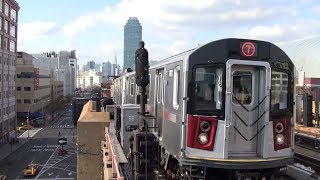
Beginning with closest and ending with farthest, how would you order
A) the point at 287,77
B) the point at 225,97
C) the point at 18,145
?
the point at 225,97 < the point at 287,77 < the point at 18,145

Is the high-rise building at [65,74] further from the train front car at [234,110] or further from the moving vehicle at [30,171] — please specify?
the train front car at [234,110]

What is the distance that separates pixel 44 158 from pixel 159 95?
52.5 meters

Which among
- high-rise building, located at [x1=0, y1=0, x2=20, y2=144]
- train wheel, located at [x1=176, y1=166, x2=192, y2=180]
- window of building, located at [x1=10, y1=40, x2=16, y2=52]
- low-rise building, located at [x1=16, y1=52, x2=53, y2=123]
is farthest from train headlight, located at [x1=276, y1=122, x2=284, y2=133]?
low-rise building, located at [x1=16, y1=52, x2=53, y2=123]

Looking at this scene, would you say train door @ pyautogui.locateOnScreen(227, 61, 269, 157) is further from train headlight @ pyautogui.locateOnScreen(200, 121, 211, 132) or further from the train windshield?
train headlight @ pyautogui.locateOnScreen(200, 121, 211, 132)

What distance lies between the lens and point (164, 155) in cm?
1040

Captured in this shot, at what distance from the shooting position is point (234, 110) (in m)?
8.48

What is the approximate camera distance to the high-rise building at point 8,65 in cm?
6506

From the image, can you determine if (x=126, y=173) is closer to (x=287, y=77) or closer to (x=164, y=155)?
(x=164, y=155)

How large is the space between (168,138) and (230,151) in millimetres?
1812

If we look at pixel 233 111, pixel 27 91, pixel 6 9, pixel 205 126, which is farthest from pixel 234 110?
pixel 27 91

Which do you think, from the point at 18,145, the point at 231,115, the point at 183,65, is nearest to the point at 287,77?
the point at 231,115

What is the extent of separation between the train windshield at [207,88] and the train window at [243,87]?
39 centimetres

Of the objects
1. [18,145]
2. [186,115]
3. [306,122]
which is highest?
[186,115]

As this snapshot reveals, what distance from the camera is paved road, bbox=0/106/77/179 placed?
50.7 meters
